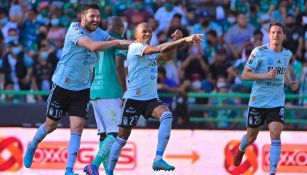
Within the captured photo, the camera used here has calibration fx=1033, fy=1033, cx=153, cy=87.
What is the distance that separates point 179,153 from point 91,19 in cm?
432

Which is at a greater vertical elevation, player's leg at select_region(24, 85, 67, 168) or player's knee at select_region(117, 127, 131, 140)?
player's leg at select_region(24, 85, 67, 168)

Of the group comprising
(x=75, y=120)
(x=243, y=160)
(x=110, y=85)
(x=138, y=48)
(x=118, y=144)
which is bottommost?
(x=243, y=160)

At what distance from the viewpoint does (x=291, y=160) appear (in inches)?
695

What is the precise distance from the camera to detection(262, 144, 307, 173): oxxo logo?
17.6 meters

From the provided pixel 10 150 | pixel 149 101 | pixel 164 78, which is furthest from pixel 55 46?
pixel 149 101

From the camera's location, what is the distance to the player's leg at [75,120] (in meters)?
14.5

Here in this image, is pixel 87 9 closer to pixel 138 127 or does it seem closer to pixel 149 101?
pixel 149 101

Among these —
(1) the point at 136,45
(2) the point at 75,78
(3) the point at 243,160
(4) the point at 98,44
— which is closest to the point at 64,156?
(3) the point at 243,160

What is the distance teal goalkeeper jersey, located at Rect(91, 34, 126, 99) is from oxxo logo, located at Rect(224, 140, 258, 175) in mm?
3106

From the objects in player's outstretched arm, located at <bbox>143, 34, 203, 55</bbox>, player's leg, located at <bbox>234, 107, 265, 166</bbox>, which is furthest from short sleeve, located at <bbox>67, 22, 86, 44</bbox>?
player's leg, located at <bbox>234, 107, 265, 166</bbox>

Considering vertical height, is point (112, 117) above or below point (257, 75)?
below

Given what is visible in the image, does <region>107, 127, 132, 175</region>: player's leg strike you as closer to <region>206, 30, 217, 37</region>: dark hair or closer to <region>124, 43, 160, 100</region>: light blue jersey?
<region>124, 43, 160, 100</region>: light blue jersey

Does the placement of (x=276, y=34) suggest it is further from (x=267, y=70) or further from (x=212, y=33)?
(x=212, y=33)

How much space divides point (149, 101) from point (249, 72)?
1.67 m
